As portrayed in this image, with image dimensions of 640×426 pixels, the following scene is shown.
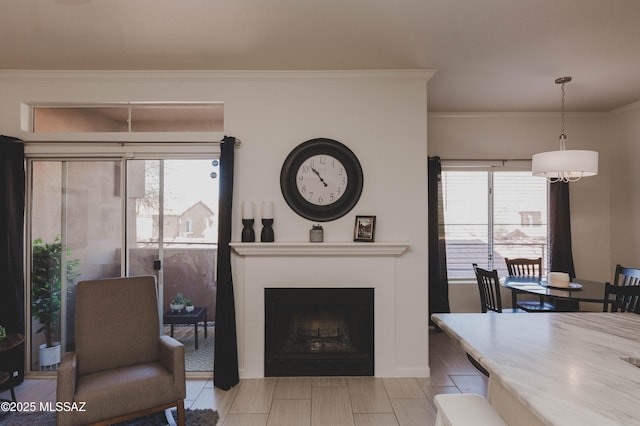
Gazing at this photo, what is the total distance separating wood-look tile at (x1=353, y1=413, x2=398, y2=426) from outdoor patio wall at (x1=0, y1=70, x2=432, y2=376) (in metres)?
0.78

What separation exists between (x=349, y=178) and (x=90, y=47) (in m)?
2.36

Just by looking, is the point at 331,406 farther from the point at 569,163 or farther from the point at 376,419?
the point at 569,163

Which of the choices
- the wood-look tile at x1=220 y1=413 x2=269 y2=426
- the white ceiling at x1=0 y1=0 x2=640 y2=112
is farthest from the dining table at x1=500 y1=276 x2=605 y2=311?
the wood-look tile at x1=220 y1=413 x2=269 y2=426

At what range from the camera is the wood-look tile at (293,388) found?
290 centimetres

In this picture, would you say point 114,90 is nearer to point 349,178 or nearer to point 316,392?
point 349,178

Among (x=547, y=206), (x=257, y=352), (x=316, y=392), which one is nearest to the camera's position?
(x=316, y=392)

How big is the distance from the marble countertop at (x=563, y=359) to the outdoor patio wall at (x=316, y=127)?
1.50 meters

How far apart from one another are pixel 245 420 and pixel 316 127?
2.49 m

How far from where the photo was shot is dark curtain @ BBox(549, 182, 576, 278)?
446 centimetres

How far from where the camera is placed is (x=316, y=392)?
2.95 m

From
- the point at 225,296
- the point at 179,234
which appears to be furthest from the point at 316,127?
the point at 225,296

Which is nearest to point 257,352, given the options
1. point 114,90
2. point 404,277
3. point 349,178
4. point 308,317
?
point 308,317

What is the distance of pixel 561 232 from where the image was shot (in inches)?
176

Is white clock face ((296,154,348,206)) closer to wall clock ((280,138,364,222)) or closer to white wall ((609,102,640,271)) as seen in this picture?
wall clock ((280,138,364,222))
